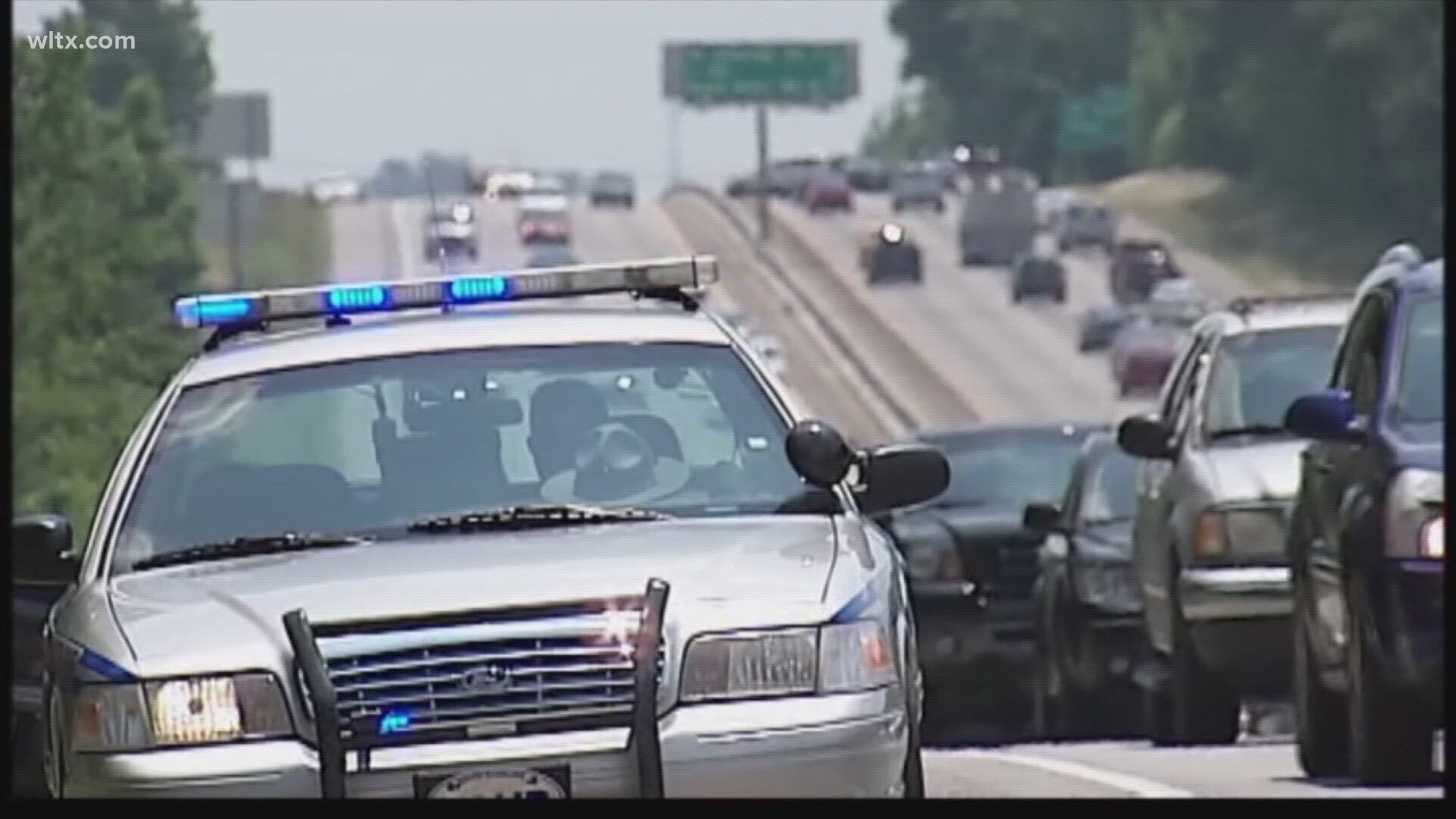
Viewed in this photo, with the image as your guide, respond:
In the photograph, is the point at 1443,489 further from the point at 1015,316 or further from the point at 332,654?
the point at 1015,316

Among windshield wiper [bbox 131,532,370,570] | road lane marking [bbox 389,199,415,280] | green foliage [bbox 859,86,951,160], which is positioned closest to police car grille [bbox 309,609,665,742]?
windshield wiper [bbox 131,532,370,570]

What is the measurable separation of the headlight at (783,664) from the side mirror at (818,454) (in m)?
0.84

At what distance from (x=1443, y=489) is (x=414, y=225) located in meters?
21.4

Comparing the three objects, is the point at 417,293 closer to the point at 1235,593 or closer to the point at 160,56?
the point at 1235,593

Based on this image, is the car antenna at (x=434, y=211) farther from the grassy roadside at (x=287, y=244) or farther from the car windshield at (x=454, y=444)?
the grassy roadside at (x=287, y=244)

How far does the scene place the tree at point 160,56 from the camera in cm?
2516

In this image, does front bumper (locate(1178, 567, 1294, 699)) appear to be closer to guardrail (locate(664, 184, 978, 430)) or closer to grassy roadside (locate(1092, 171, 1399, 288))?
grassy roadside (locate(1092, 171, 1399, 288))

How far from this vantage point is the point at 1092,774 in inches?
551

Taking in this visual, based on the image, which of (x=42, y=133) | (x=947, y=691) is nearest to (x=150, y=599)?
(x=947, y=691)

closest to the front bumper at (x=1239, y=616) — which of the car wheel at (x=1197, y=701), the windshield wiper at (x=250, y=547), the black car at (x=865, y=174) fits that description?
the car wheel at (x=1197, y=701)

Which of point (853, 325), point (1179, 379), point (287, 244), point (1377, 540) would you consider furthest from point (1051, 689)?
point (853, 325)

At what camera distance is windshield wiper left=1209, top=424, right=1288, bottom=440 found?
1661 cm

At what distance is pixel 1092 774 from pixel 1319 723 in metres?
0.97
